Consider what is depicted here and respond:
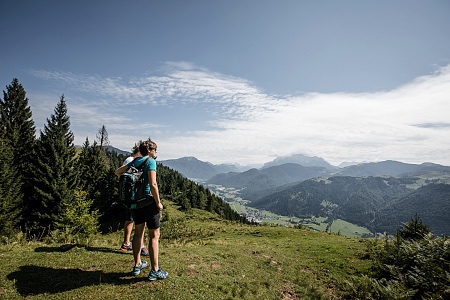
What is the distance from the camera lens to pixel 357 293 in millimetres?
9266

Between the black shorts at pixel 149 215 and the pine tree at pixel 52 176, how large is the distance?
36939 mm

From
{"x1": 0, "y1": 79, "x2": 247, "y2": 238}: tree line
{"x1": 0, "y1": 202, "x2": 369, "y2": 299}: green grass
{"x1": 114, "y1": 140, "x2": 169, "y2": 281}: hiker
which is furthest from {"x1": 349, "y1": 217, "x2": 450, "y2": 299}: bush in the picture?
{"x1": 0, "y1": 79, "x2": 247, "y2": 238}: tree line

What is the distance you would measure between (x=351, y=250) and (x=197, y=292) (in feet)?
45.9

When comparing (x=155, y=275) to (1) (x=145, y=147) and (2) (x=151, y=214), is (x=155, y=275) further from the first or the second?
(1) (x=145, y=147)

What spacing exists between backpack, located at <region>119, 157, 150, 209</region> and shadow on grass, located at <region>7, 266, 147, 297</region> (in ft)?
7.90

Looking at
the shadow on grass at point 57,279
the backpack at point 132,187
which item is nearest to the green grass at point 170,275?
the shadow on grass at point 57,279

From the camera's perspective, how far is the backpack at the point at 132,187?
662cm

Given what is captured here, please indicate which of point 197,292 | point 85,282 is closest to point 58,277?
point 85,282

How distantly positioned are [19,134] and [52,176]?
12473 millimetres

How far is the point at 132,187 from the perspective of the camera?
22.0 ft

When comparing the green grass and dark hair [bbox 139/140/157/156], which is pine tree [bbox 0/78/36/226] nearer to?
the green grass

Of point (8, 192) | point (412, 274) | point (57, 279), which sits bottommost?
point (412, 274)

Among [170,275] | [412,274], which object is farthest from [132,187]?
[412,274]

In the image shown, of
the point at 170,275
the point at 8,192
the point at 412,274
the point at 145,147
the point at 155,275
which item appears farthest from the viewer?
the point at 8,192
